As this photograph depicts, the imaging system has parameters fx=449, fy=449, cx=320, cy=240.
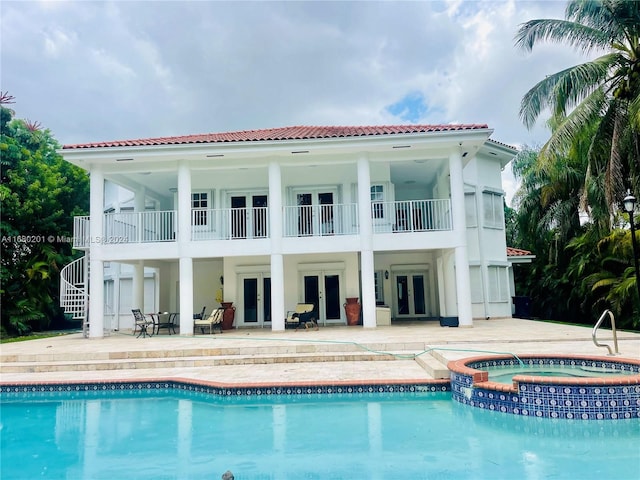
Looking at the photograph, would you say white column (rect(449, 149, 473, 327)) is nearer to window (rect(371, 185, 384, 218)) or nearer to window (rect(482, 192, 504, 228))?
window (rect(371, 185, 384, 218))

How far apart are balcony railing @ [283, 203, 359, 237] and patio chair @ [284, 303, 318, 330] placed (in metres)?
2.44

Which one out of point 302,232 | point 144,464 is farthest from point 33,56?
point 144,464

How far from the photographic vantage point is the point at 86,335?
574 inches

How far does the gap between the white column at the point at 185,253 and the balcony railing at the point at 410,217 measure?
610cm

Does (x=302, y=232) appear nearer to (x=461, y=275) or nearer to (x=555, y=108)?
(x=461, y=275)

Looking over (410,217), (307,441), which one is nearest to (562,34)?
(410,217)

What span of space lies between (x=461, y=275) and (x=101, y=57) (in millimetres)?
19967

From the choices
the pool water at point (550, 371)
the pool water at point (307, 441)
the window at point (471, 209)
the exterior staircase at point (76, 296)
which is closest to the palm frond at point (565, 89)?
the window at point (471, 209)

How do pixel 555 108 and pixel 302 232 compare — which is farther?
pixel 302 232

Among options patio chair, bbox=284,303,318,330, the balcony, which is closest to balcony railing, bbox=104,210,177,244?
the balcony

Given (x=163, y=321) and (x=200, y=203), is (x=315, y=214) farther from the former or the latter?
(x=163, y=321)

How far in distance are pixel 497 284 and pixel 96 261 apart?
14.5m

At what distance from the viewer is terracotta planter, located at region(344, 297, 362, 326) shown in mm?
15398

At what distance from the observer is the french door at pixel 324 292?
53.9ft
